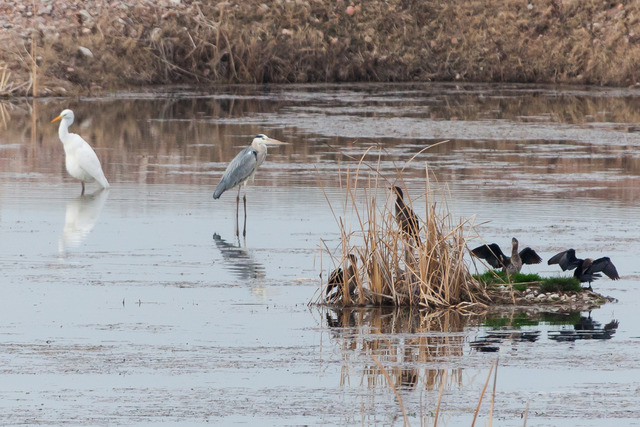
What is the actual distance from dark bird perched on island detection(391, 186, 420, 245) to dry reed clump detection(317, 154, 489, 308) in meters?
0.05

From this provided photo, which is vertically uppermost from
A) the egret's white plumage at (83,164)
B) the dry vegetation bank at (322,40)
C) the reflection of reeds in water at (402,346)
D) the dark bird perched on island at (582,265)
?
the dry vegetation bank at (322,40)

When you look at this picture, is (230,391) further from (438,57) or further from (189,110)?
(438,57)

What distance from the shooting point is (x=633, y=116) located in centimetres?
3312

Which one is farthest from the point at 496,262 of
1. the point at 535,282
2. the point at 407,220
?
the point at 407,220

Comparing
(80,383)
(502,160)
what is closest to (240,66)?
(502,160)

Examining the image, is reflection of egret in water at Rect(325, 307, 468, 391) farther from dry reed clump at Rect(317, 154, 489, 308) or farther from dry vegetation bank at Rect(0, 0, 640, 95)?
dry vegetation bank at Rect(0, 0, 640, 95)

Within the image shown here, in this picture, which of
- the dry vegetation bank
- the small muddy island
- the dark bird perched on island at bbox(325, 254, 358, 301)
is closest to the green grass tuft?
the small muddy island

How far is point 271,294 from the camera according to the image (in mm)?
12219

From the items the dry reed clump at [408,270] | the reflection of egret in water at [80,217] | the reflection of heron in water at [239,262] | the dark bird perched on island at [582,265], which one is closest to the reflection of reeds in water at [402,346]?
the dry reed clump at [408,270]

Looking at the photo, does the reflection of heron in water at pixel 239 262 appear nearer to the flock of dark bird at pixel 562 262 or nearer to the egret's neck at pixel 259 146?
the flock of dark bird at pixel 562 262

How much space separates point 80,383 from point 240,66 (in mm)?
35901

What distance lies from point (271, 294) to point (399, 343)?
2416 millimetres

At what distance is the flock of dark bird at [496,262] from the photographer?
11.5 m

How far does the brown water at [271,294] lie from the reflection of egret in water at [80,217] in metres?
0.06
